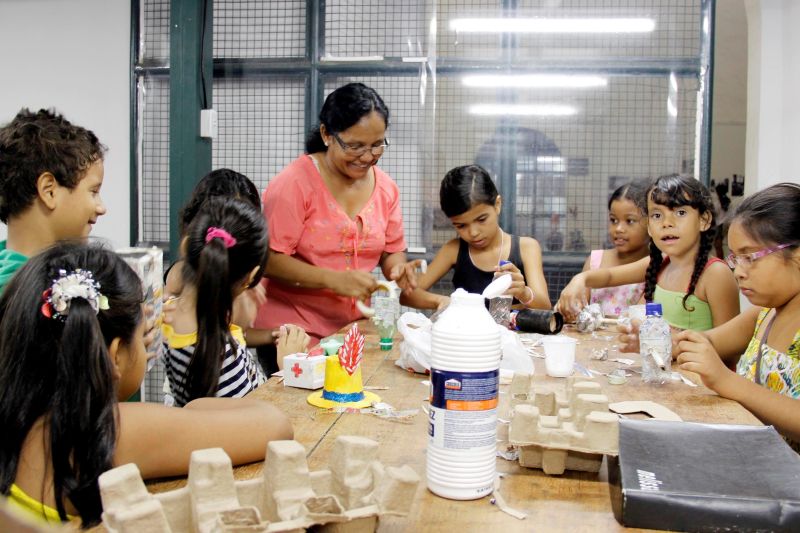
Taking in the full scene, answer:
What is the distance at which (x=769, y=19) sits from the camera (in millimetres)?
3664

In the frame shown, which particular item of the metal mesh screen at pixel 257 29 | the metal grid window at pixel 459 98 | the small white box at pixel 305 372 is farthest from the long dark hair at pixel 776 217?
the metal mesh screen at pixel 257 29

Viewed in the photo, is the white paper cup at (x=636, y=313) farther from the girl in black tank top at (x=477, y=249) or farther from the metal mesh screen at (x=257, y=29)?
the metal mesh screen at (x=257, y=29)

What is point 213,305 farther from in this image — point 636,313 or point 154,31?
point 154,31

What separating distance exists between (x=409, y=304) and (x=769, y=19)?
2.45m

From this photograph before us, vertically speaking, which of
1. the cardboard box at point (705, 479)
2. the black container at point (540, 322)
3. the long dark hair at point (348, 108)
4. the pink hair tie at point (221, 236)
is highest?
the long dark hair at point (348, 108)

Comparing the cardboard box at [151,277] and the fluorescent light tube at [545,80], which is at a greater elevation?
the fluorescent light tube at [545,80]

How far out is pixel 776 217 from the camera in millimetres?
1772

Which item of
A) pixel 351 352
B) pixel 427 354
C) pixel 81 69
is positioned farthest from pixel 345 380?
pixel 81 69

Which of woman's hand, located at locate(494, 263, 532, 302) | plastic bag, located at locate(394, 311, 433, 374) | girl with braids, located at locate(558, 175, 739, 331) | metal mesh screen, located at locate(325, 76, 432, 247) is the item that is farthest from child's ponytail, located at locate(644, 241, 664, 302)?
metal mesh screen, located at locate(325, 76, 432, 247)

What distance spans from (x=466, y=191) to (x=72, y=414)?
2019 mm

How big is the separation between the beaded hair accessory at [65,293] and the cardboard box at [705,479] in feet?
2.67

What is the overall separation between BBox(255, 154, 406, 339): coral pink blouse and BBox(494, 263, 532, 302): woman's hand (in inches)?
19.4

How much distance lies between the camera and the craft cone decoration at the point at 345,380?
Result: 1501 mm

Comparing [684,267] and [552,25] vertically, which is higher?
[552,25]
